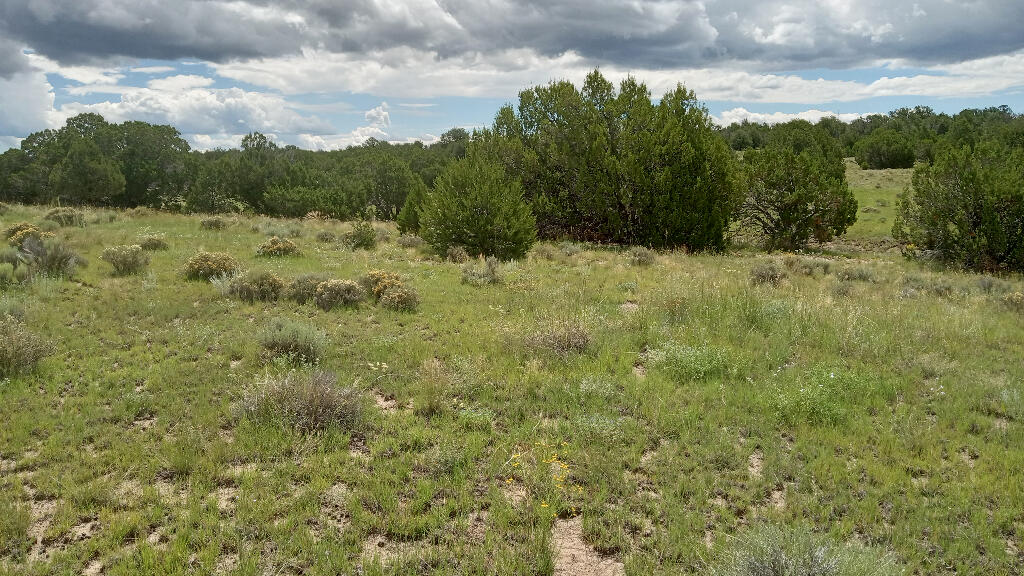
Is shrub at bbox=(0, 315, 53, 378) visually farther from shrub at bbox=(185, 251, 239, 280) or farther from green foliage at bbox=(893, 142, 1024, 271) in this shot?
green foliage at bbox=(893, 142, 1024, 271)

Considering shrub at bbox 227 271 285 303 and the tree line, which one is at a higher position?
the tree line

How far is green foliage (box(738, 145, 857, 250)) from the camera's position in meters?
27.7

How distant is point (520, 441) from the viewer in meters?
5.92

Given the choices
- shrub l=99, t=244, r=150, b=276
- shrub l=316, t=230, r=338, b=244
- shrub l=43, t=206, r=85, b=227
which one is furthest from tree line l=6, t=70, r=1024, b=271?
shrub l=43, t=206, r=85, b=227

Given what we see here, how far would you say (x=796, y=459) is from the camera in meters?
5.55

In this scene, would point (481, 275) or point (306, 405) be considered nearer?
point (306, 405)

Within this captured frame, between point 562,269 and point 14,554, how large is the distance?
13937mm

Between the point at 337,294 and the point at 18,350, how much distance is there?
17.1ft

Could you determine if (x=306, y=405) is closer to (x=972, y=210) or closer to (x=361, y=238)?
(x=361, y=238)

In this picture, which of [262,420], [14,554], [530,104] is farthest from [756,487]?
[530,104]

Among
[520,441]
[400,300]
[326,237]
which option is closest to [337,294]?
[400,300]

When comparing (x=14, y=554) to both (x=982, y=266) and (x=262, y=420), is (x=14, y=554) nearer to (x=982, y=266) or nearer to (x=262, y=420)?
(x=262, y=420)

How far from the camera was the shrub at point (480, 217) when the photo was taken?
19.5 metres

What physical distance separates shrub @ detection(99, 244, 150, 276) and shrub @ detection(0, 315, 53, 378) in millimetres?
6356
